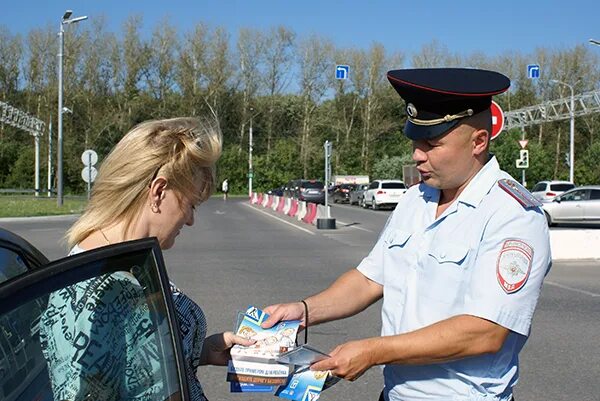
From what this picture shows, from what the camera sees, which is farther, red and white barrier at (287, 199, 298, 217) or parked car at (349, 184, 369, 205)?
parked car at (349, 184, 369, 205)

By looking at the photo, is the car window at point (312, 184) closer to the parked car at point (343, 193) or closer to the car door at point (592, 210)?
the parked car at point (343, 193)

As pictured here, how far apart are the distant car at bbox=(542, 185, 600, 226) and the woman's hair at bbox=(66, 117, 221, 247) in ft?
82.3

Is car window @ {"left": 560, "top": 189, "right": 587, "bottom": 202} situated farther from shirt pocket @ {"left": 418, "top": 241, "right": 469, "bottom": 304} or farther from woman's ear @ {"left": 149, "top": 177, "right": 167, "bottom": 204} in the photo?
woman's ear @ {"left": 149, "top": 177, "right": 167, "bottom": 204}

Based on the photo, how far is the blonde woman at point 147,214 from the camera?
1947 millimetres

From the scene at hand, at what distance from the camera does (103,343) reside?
75.7 inches

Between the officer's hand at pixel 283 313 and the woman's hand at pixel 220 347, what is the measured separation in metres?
0.12

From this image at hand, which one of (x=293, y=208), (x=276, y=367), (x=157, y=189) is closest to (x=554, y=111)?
(x=293, y=208)

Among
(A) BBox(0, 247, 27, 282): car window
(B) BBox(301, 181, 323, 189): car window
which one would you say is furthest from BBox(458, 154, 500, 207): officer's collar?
(B) BBox(301, 181, 323, 189): car window

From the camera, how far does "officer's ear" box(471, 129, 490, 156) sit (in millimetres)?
2475

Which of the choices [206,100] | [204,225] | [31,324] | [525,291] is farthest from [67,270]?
[206,100]

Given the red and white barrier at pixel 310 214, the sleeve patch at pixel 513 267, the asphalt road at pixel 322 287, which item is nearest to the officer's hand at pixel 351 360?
the sleeve patch at pixel 513 267

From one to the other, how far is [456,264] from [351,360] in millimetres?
457

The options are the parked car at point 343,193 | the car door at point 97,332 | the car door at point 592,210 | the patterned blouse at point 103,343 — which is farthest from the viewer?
the parked car at point 343,193

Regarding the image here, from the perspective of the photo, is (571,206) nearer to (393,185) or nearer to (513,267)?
(393,185)
